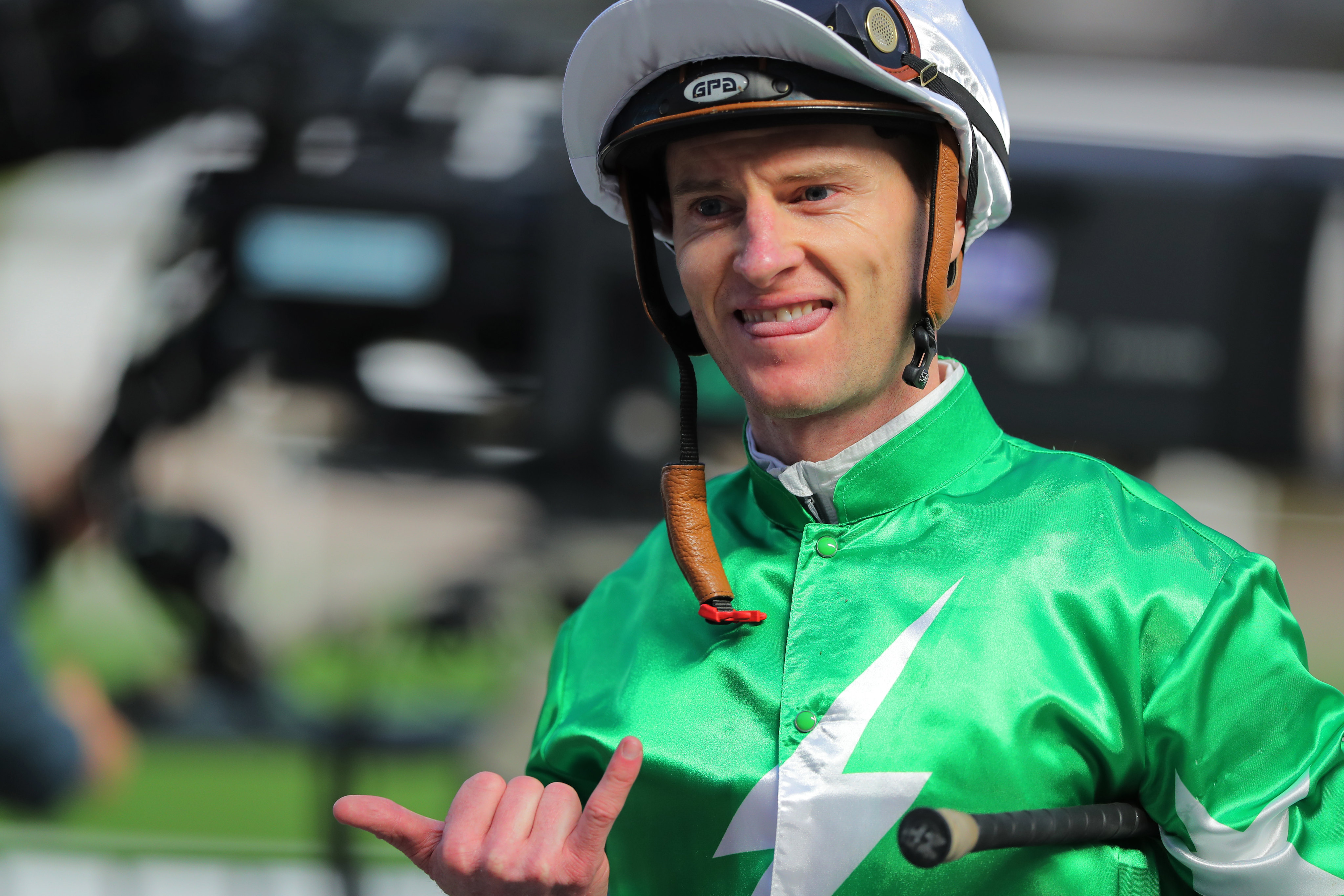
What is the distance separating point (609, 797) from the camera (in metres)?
1.09

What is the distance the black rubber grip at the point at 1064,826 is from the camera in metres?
1.05

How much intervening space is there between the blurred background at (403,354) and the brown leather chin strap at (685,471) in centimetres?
444

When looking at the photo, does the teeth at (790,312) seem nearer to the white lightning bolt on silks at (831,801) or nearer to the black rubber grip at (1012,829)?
the white lightning bolt on silks at (831,801)

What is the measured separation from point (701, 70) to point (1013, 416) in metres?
5.27

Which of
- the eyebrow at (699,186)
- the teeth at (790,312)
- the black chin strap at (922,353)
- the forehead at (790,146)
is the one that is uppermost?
the forehead at (790,146)

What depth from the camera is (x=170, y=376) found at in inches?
238

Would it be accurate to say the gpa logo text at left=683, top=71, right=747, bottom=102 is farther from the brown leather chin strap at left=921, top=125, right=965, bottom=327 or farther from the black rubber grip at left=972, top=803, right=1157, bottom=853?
the black rubber grip at left=972, top=803, right=1157, bottom=853

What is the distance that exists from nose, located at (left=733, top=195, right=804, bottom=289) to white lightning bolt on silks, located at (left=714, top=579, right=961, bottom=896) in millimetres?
397

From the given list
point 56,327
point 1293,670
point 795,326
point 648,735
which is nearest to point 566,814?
point 648,735

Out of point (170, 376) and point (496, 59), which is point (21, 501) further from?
point (496, 59)

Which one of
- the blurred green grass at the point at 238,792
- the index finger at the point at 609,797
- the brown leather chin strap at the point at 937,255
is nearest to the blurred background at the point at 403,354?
the blurred green grass at the point at 238,792

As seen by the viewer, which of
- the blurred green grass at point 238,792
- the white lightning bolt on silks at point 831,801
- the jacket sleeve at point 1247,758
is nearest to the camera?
the jacket sleeve at point 1247,758

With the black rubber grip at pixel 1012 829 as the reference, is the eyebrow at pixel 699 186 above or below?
above

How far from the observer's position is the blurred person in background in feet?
13.8
